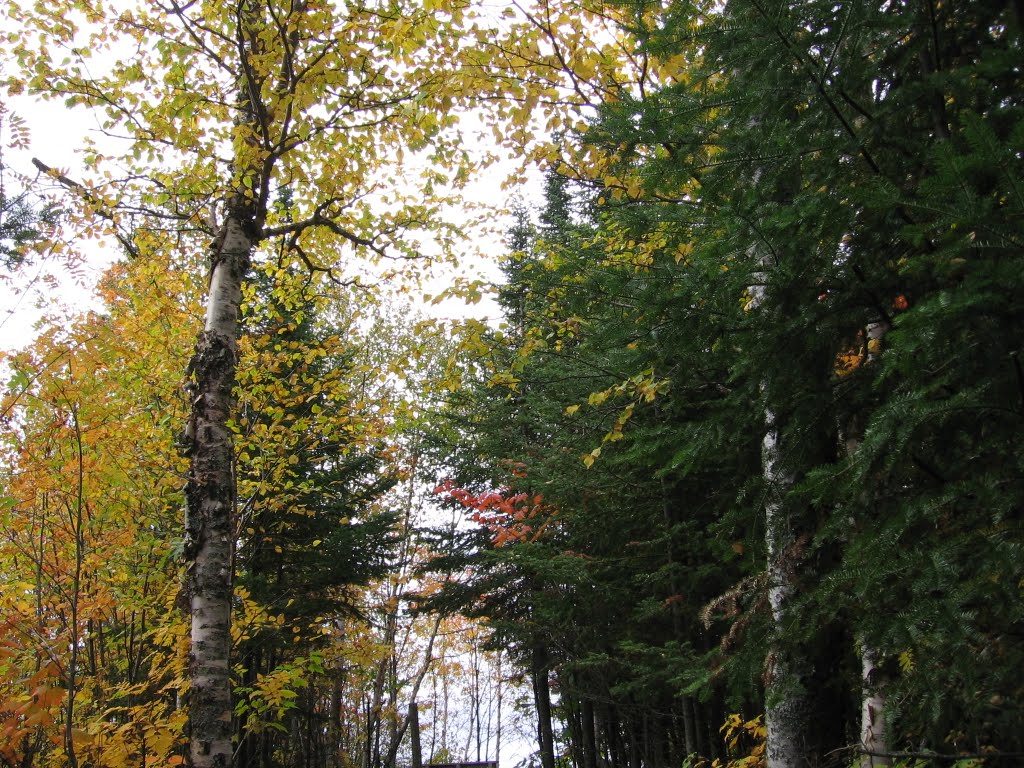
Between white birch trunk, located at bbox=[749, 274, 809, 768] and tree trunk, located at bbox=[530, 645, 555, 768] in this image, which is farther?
tree trunk, located at bbox=[530, 645, 555, 768]

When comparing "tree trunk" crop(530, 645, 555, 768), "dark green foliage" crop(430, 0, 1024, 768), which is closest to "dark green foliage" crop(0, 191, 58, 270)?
"dark green foliage" crop(430, 0, 1024, 768)

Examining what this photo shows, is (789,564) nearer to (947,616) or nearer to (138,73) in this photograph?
(947,616)

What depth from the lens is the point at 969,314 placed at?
1.70 meters

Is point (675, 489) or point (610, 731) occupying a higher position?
point (675, 489)

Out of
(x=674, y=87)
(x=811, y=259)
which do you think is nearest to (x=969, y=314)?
(x=811, y=259)

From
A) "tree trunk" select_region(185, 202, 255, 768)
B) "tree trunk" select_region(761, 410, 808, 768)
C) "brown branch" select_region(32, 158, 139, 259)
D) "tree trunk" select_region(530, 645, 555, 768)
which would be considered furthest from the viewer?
"tree trunk" select_region(530, 645, 555, 768)

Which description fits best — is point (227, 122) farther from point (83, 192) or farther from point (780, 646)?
point (780, 646)

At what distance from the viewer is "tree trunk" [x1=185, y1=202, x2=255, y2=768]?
3.69 m

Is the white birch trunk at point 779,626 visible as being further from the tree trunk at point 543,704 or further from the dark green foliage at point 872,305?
the tree trunk at point 543,704

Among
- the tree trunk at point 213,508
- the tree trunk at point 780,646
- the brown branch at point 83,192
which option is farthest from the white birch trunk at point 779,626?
the brown branch at point 83,192

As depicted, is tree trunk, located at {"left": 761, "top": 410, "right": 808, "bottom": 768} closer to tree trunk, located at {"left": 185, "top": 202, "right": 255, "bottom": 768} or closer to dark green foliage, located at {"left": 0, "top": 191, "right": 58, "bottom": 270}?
tree trunk, located at {"left": 185, "top": 202, "right": 255, "bottom": 768}

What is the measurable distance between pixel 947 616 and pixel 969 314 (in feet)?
2.73

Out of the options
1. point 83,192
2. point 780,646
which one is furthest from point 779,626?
point 83,192

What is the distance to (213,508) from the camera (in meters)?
4.07
